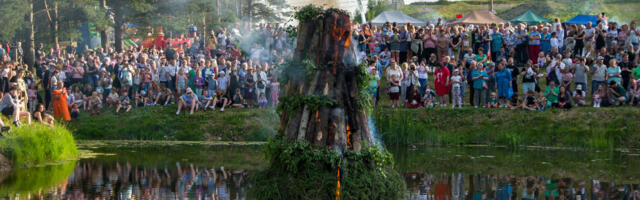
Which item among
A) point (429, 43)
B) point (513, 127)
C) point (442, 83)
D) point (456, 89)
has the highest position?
point (429, 43)

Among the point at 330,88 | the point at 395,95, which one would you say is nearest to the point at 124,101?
the point at 395,95

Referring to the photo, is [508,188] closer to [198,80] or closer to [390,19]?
[198,80]

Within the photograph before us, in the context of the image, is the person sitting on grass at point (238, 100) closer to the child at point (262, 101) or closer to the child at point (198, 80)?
the child at point (262, 101)

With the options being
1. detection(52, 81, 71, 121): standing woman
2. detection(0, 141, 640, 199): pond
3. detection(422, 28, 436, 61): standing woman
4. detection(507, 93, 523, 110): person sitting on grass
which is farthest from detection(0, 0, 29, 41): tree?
detection(507, 93, 523, 110): person sitting on grass

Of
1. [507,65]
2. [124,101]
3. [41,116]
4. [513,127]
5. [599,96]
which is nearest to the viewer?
[41,116]

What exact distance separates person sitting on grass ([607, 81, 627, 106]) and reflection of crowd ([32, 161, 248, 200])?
13795 mm

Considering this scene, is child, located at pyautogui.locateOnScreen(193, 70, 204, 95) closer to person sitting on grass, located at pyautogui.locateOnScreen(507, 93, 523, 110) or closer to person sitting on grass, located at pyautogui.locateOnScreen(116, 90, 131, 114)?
person sitting on grass, located at pyautogui.locateOnScreen(116, 90, 131, 114)

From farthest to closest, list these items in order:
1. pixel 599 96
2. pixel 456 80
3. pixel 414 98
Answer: pixel 414 98 < pixel 456 80 < pixel 599 96

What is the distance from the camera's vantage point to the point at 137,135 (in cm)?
2730

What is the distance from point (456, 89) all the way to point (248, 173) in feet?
39.0

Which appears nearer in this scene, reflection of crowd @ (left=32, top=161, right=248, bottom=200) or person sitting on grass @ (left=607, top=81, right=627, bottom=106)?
reflection of crowd @ (left=32, top=161, right=248, bottom=200)

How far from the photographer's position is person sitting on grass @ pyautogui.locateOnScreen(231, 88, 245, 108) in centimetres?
2783

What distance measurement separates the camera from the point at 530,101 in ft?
83.6

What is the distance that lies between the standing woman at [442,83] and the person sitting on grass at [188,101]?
822cm
